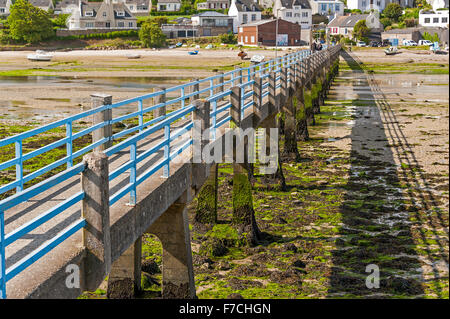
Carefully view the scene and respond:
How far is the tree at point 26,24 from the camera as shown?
97875 mm

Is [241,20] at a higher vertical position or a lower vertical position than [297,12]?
lower

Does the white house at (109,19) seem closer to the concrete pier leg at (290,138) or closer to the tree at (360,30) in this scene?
the tree at (360,30)

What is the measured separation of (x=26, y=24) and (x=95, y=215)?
99.7m

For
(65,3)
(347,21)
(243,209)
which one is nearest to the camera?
(243,209)

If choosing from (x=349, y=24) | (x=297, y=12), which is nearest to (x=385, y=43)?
(x=349, y=24)

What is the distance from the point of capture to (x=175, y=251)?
834 centimetres

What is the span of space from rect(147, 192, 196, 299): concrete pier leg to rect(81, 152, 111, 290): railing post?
2885 millimetres

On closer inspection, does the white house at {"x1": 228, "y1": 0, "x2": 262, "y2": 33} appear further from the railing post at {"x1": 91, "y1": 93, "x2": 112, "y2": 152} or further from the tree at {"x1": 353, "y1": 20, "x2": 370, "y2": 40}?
the railing post at {"x1": 91, "y1": 93, "x2": 112, "y2": 152}

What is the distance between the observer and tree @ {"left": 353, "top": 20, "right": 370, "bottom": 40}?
108 meters

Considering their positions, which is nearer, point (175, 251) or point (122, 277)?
point (175, 251)

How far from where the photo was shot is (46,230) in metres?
5.93

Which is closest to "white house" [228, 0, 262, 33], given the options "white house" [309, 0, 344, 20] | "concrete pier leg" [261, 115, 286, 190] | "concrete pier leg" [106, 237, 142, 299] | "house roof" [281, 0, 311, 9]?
"house roof" [281, 0, 311, 9]

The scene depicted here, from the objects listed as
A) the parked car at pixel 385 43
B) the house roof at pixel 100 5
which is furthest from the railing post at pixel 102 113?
the house roof at pixel 100 5

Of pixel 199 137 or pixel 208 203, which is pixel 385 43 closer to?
pixel 208 203
